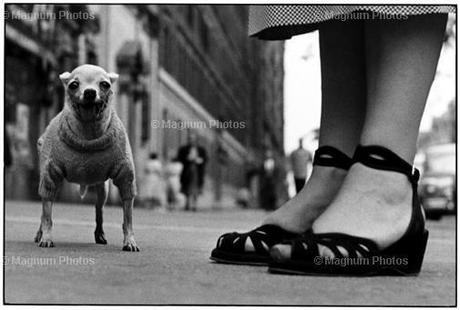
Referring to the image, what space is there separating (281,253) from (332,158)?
1.06 feet

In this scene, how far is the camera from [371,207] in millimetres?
1531

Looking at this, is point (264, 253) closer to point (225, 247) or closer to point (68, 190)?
point (225, 247)

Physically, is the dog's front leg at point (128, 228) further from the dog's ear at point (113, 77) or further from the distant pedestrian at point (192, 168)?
the distant pedestrian at point (192, 168)

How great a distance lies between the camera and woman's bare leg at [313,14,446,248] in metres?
1.52

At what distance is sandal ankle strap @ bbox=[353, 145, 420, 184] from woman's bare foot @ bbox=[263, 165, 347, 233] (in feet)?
0.40

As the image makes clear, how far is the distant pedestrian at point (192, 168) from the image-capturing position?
2613 mm

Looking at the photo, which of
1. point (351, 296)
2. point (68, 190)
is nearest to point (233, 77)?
point (68, 190)

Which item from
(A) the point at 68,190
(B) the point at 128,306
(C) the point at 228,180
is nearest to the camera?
(B) the point at 128,306

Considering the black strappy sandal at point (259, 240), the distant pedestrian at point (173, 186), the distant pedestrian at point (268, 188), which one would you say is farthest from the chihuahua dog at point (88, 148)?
the distant pedestrian at point (268, 188)

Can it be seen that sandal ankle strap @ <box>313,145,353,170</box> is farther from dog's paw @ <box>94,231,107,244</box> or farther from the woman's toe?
dog's paw @ <box>94,231,107,244</box>

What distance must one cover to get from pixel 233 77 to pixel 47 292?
5.29 m

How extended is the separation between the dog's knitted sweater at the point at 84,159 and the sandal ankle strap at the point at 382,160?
1.50 feet

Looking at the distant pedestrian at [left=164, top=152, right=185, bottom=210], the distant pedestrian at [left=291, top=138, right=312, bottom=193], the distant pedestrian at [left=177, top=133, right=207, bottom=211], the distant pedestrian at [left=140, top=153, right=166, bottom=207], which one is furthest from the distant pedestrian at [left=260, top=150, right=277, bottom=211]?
the distant pedestrian at [left=291, top=138, right=312, bottom=193]

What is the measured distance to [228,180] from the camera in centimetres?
606
